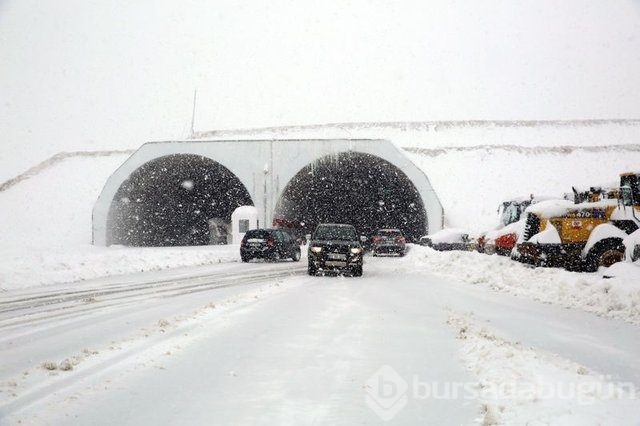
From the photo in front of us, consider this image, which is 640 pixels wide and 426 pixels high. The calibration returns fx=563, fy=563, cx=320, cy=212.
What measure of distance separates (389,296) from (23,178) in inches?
2000

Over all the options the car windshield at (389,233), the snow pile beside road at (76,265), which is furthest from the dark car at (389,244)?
the snow pile beside road at (76,265)

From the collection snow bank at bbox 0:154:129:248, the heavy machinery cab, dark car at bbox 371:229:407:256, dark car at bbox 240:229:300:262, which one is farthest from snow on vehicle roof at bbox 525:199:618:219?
snow bank at bbox 0:154:129:248

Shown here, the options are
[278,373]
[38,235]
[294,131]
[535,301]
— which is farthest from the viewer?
[294,131]

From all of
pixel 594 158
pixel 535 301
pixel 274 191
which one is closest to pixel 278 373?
pixel 535 301

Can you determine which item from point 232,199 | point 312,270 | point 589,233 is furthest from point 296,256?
point 232,199

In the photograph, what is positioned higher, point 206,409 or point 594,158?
point 594,158

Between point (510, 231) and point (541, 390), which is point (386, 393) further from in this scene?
point (510, 231)

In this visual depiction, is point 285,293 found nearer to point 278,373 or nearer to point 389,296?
point 389,296

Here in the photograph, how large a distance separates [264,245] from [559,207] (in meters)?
13.0

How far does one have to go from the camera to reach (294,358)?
6312 mm

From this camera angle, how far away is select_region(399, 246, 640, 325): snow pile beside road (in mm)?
10654

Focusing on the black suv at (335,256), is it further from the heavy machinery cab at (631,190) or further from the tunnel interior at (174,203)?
the tunnel interior at (174,203)

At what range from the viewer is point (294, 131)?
→ 7356cm

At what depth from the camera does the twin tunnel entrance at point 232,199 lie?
37.4 meters
